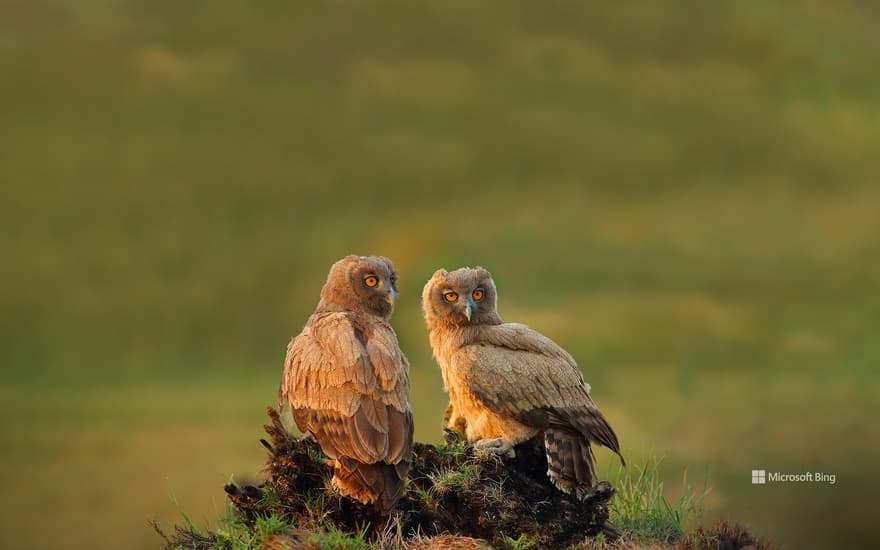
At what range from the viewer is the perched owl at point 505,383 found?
10.9 meters

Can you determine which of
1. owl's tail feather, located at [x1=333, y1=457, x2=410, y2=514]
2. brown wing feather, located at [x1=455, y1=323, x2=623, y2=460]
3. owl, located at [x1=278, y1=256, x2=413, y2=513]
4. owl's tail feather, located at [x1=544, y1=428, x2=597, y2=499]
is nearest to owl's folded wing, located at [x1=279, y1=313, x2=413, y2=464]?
owl, located at [x1=278, y1=256, x2=413, y2=513]

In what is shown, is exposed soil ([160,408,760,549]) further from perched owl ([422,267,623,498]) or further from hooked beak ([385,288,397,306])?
hooked beak ([385,288,397,306])

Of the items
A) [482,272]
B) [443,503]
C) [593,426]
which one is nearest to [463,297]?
[482,272]

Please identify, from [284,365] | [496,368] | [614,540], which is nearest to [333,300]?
[284,365]

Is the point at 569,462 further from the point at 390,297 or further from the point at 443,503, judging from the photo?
the point at 390,297

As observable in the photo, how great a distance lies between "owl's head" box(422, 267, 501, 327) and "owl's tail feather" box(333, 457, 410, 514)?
81.6 inches

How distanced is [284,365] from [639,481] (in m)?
3.84

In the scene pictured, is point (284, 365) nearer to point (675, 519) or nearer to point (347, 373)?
point (347, 373)

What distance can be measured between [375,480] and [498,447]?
1.44 metres

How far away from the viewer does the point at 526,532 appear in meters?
10.4

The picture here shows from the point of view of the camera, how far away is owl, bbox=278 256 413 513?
10.1 meters

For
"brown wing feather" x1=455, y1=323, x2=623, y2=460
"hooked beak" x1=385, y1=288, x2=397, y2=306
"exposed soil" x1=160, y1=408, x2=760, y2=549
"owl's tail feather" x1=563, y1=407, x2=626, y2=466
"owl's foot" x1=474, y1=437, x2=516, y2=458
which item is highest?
"hooked beak" x1=385, y1=288, x2=397, y2=306

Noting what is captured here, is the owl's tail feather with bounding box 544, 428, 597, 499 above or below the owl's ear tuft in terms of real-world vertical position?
below

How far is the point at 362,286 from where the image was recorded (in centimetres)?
1129
